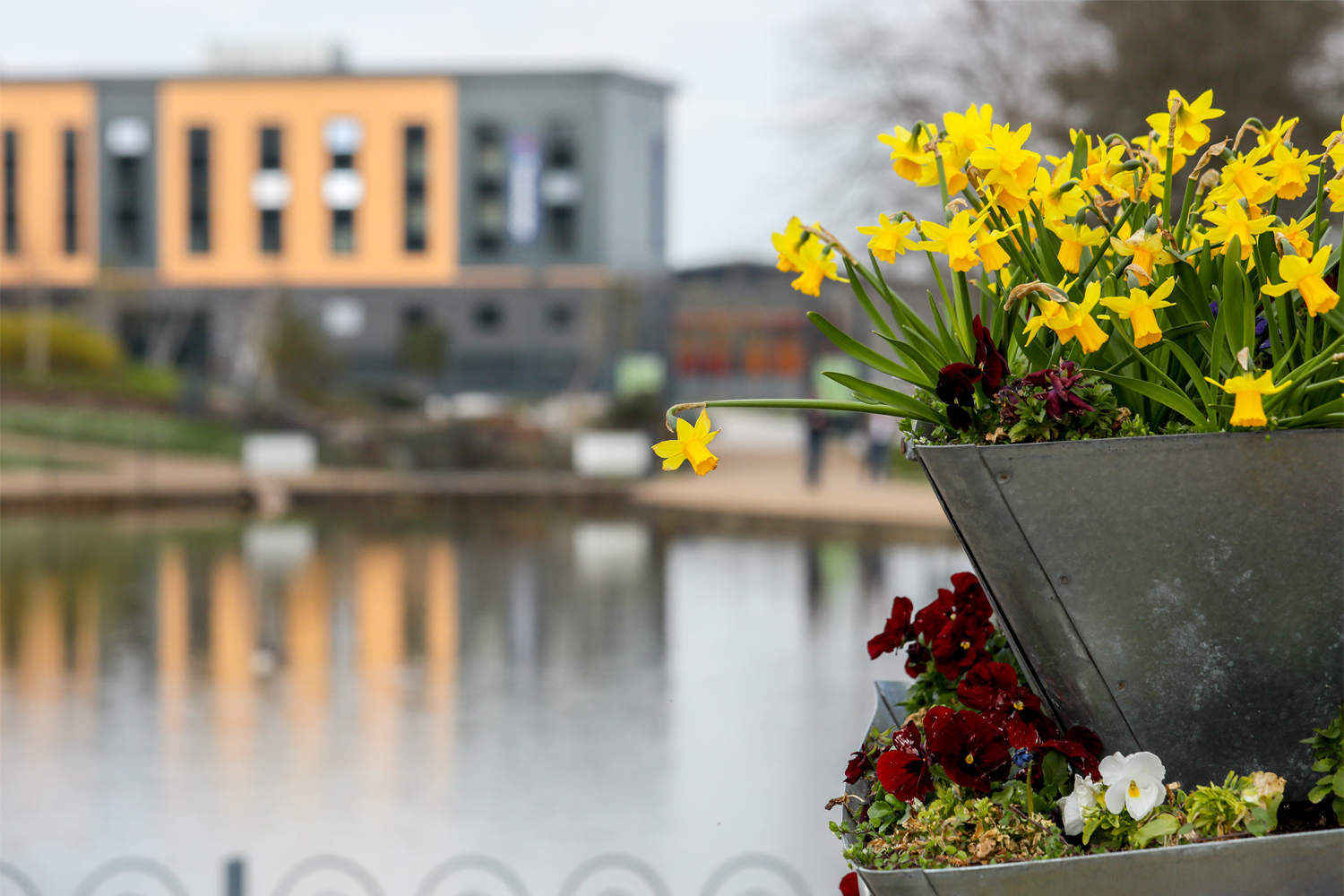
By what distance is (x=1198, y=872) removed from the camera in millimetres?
1385

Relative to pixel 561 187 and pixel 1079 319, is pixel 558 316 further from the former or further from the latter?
pixel 1079 319

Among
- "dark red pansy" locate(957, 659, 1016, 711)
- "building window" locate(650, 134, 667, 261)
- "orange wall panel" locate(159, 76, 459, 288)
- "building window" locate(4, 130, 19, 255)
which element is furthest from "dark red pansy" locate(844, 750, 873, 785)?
"building window" locate(4, 130, 19, 255)

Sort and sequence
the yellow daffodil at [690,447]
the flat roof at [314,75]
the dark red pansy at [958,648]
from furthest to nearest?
the flat roof at [314,75]
the dark red pansy at [958,648]
the yellow daffodil at [690,447]

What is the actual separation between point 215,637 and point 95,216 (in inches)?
2065

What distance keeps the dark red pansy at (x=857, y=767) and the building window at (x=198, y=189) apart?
2422 inches

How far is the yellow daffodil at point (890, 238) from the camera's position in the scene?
1.57 metres

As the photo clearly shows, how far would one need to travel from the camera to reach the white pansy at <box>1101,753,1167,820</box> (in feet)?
4.63

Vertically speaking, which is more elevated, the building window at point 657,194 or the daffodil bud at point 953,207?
the building window at point 657,194

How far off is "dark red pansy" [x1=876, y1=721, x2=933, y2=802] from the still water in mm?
3901

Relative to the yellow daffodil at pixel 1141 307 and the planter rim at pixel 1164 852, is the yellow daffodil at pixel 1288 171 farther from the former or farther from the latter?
the planter rim at pixel 1164 852

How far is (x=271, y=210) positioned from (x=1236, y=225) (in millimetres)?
61069

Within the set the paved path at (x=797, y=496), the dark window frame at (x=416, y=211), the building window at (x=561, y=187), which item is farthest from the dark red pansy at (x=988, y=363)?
the dark window frame at (x=416, y=211)

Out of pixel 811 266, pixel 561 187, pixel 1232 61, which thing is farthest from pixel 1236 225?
pixel 561 187

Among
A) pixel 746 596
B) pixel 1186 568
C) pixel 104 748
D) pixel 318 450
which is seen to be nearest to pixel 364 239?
pixel 318 450
